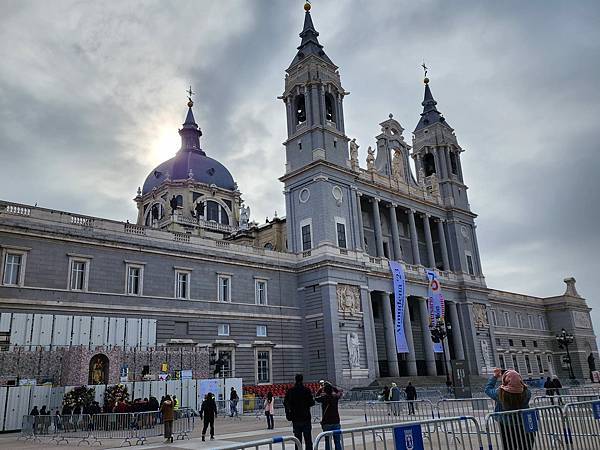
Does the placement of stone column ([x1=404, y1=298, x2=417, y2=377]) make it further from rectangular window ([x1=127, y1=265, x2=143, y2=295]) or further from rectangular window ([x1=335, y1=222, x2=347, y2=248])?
rectangular window ([x1=127, y1=265, x2=143, y2=295])

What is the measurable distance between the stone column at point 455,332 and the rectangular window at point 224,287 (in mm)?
26037

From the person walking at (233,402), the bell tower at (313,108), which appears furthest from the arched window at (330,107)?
the person walking at (233,402)

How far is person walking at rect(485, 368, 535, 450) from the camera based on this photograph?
9.65 metres

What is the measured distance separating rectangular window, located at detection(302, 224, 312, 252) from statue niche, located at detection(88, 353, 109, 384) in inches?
753

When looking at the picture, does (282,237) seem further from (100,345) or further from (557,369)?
(557,369)

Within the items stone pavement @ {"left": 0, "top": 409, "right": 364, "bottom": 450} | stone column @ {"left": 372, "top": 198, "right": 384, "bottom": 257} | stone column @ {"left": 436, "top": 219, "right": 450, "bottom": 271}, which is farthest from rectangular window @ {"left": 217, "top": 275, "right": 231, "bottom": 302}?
stone column @ {"left": 436, "top": 219, "right": 450, "bottom": 271}

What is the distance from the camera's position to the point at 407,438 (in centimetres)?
862

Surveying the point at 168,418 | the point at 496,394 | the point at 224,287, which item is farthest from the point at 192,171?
the point at 496,394

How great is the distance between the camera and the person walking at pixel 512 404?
965 cm

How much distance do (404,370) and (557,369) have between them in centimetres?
3883

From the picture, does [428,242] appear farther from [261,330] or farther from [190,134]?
[190,134]

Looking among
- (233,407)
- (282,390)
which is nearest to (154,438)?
(233,407)

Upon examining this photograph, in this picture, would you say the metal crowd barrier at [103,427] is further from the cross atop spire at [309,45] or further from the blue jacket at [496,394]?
the cross atop spire at [309,45]

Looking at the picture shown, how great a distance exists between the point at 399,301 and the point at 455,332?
11.4 meters
